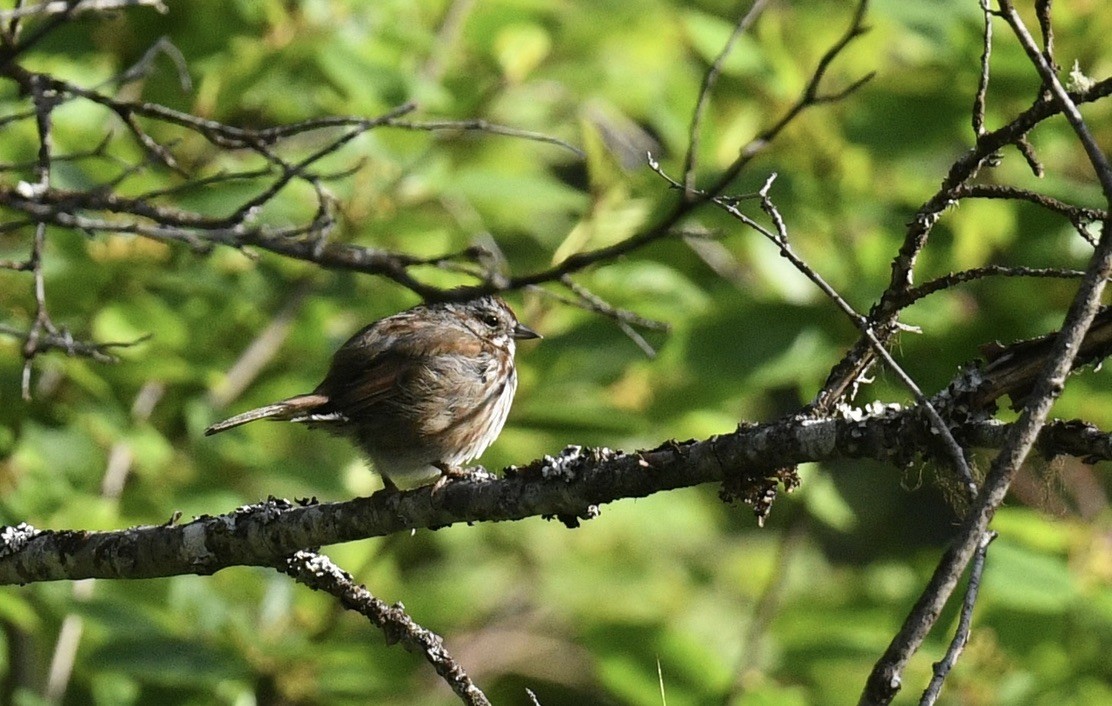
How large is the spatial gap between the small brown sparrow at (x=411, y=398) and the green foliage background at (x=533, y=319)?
33cm

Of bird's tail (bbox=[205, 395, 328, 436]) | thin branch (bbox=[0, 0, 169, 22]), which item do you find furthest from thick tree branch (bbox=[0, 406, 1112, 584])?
thin branch (bbox=[0, 0, 169, 22])

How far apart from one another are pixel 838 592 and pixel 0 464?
4.09 meters

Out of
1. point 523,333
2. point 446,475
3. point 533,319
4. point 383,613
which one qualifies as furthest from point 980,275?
point 533,319

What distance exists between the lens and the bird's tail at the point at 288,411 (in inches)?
174

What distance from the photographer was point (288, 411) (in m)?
4.64

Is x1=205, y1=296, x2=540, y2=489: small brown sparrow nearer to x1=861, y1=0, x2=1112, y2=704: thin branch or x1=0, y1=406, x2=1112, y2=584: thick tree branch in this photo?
x1=0, y1=406, x2=1112, y2=584: thick tree branch

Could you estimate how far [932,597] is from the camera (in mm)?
1994

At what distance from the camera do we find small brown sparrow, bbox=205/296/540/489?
4.84m

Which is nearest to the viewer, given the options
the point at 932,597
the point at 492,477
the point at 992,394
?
the point at 932,597

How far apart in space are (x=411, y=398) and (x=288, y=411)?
19.0 inches

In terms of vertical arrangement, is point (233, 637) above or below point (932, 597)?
below

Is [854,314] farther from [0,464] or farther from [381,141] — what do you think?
[0,464]

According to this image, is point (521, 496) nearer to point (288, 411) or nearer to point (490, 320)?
point (288, 411)

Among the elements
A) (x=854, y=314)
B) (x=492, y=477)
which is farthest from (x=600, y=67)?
(x=854, y=314)
